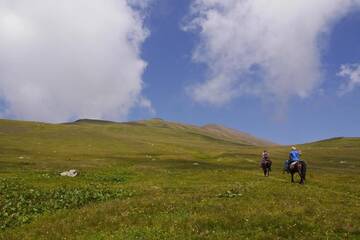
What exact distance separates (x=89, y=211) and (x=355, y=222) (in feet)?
48.9

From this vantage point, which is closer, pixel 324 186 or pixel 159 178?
pixel 324 186

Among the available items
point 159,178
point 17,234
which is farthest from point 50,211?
point 159,178

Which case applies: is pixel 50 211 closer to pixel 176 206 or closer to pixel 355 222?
pixel 176 206

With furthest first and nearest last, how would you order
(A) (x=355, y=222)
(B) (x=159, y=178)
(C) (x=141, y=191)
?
1. (B) (x=159, y=178)
2. (C) (x=141, y=191)
3. (A) (x=355, y=222)

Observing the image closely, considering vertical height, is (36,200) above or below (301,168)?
below

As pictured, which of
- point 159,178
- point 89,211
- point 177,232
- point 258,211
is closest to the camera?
point 177,232

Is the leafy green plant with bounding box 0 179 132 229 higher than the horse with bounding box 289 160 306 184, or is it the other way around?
the horse with bounding box 289 160 306 184

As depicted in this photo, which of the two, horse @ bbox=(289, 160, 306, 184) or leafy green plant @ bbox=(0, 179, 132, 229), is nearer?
leafy green plant @ bbox=(0, 179, 132, 229)

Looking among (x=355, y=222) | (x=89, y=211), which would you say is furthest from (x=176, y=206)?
(x=355, y=222)

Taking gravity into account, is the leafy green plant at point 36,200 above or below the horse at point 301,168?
below

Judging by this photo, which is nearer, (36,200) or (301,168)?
(36,200)

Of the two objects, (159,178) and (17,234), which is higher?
(159,178)

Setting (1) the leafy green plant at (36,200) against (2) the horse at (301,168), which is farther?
(2) the horse at (301,168)

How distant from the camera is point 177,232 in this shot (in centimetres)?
2238
